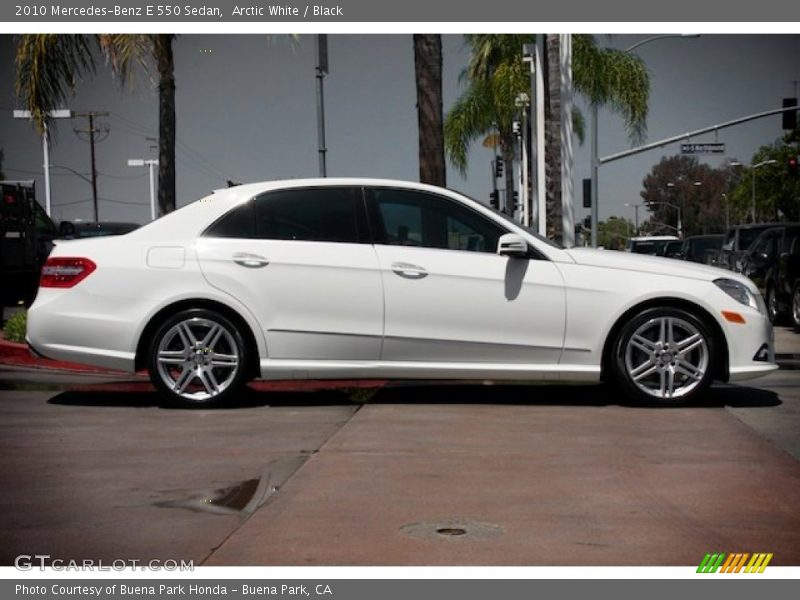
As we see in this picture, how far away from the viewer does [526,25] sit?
8586 millimetres

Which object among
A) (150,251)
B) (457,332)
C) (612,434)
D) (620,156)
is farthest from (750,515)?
(620,156)

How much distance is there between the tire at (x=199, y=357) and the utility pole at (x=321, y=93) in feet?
34.6

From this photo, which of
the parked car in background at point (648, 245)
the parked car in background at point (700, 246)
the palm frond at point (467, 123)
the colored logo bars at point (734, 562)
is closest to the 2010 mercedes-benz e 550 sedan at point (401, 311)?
the colored logo bars at point (734, 562)

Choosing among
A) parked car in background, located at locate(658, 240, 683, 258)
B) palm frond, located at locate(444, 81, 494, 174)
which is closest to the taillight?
parked car in background, located at locate(658, 240, 683, 258)

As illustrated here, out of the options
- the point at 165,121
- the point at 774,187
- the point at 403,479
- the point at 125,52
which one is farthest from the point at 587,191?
the point at 774,187

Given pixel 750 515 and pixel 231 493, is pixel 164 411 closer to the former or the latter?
pixel 231 493

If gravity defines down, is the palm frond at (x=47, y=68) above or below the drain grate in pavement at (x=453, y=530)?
above

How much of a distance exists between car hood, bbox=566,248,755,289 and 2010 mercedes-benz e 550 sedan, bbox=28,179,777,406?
0.01 meters

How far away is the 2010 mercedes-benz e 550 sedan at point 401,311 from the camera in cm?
852

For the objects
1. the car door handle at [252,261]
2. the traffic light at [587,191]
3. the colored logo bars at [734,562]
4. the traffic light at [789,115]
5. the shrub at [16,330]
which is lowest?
the colored logo bars at [734,562]

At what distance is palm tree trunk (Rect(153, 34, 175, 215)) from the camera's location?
1638cm

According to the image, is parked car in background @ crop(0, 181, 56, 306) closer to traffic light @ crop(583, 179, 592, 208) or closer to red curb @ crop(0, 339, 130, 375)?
red curb @ crop(0, 339, 130, 375)

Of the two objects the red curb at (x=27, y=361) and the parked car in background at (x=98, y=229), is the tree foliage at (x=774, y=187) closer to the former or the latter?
the parked car in background at (x=98, y=229)

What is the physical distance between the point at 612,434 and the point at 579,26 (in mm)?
2964
